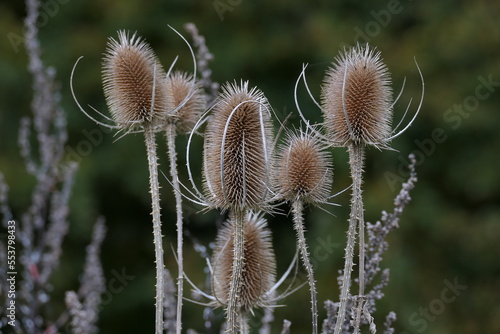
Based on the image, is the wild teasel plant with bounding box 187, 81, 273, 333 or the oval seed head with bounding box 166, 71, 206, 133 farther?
the oval seed head with bounding box 166, 71, 206, 133

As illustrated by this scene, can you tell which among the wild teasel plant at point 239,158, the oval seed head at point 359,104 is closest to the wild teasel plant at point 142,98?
the wild teasel plant at point 239,158

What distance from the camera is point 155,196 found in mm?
2125

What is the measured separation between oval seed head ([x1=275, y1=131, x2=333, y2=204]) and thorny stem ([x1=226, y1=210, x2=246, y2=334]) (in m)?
0.19

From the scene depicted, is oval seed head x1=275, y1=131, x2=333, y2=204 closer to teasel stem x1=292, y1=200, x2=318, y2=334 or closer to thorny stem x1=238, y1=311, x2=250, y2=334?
teasel stem x1=292, y1=200, x2=318, y2=334

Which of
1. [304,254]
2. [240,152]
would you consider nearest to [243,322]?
[304,254]

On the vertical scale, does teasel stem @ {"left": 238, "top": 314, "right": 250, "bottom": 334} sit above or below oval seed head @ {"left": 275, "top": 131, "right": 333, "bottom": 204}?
below

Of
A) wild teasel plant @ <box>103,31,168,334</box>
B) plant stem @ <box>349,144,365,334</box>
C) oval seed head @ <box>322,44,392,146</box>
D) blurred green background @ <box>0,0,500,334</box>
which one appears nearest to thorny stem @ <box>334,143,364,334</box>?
plant stem @ <box>349,144,365,334</box>

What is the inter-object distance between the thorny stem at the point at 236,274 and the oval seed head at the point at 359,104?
396 millimetres

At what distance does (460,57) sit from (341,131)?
6.24m

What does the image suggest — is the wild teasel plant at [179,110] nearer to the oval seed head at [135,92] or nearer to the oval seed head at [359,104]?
the oval seed head at [135,92]

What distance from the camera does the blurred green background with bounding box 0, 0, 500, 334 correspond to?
7465 millimetres

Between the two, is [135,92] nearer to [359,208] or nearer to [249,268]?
[249,268]

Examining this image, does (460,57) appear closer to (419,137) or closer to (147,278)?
(419,137)

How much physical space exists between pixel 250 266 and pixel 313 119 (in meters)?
5.22
